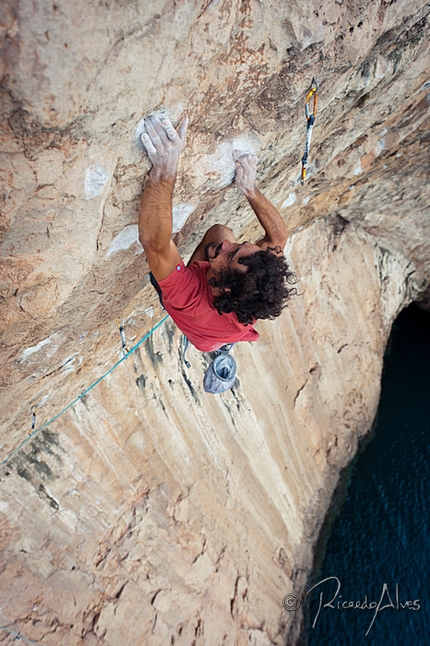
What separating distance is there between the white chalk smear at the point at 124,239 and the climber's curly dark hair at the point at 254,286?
0.36m

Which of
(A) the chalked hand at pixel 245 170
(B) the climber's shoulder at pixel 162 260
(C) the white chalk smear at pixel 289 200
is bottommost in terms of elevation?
(C) the white chalk smear at pixel 289 200

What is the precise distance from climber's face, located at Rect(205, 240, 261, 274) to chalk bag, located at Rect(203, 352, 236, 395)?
0.95 meters

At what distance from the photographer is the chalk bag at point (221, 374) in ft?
8.80

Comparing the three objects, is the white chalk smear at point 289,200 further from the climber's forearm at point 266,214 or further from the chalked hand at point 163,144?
the chalked hand at point 163,144

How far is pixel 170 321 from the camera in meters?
3.50

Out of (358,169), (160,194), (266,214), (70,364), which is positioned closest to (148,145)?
(160,194)

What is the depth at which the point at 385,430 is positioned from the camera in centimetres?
626

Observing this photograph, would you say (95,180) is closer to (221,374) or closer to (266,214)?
(266,214)

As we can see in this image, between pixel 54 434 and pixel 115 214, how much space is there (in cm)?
191

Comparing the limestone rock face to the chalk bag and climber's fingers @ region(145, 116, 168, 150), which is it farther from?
the chalk bag

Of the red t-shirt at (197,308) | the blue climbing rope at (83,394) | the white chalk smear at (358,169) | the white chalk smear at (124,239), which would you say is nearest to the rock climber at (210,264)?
the red t-shirt at (197,308)

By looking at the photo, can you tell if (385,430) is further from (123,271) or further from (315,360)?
(123,271)

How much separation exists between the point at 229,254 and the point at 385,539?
492 cm

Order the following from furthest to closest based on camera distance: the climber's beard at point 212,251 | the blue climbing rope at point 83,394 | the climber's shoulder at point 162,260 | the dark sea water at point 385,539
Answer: the dark sea water at point 385,539 → the blue climbing rope at point 83,394 → the climber's beard at point 212,251 → the climber's shoulder at point 162,260
